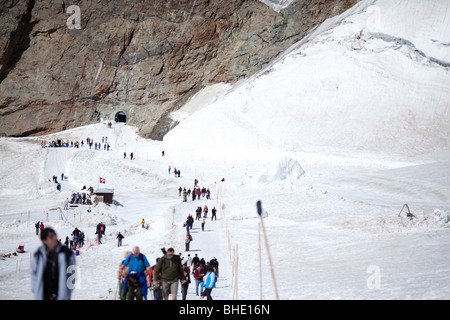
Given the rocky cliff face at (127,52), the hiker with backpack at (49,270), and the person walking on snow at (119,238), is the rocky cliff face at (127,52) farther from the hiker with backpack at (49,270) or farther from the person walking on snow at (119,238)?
the hiker with backpack at (49,270)

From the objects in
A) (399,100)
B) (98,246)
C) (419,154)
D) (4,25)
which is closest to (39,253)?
(98,246)

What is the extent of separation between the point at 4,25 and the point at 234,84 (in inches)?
1322

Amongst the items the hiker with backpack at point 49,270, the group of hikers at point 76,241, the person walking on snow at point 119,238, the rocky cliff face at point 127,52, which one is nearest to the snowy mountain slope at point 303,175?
the person walking on snow at point 119,238

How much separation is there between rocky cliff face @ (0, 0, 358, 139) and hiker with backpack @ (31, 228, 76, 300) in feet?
190

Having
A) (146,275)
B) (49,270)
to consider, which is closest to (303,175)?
(146,275)

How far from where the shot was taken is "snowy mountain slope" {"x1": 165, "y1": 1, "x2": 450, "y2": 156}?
4322cm

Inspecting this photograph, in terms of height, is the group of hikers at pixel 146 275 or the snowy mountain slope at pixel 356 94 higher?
the snowy mountain slope at pixel 356 94

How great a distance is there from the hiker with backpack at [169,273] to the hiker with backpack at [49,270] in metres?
2.09

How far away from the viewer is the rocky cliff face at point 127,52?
6194cm

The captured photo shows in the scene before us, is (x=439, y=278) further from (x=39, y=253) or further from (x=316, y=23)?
(x=316, y=23)

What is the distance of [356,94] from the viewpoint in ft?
155

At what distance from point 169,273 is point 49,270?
7.53 feet

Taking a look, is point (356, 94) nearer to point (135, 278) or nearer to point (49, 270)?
point (135, 278)

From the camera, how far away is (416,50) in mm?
51875
